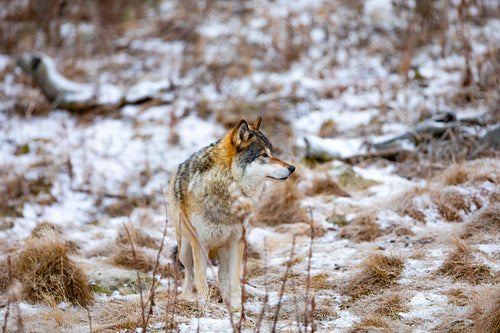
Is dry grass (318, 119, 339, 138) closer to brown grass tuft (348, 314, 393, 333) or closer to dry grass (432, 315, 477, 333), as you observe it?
brown grass tuft (348, 314, 393, 333)

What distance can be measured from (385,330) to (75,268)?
310cm

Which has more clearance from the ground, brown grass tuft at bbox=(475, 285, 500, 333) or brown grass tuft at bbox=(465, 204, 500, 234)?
brown grass tuft at bbox=(475, 285, 500, 333)

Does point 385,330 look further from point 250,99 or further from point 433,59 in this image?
point 433,59

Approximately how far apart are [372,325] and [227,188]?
179 cm

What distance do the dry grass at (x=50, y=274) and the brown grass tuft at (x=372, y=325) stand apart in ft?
8.68

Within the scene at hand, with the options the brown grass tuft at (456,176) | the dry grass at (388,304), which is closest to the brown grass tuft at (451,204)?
the brown grass tuft at (456,176)

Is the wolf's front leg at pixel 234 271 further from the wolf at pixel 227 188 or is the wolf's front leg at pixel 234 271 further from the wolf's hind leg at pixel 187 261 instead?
the wolf's hind leg at pixel 187 261

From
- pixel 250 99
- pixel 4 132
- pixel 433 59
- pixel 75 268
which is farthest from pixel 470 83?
pixel 4 132

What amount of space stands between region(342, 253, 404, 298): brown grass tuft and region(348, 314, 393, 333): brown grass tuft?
2.69 ft

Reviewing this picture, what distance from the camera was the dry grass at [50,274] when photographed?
174 inches

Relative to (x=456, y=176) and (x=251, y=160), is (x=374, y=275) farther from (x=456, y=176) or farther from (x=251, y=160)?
(x=456, y=176)

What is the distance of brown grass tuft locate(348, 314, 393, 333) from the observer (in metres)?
3.52

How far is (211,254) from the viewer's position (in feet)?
16.1

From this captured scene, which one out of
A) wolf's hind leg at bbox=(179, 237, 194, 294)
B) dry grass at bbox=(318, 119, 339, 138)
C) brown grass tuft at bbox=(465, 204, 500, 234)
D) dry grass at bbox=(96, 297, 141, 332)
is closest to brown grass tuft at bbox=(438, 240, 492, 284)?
brown grass tuft at bbox=(465, 204, 500, 234)
